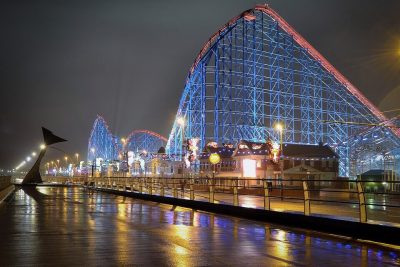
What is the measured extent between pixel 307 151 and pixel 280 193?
19533 millimetres

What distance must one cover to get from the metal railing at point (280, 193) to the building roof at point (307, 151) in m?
3.40

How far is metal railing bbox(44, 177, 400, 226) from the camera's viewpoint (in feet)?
57.0

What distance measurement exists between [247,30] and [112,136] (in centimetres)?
6757

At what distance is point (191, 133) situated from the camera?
62.0 m

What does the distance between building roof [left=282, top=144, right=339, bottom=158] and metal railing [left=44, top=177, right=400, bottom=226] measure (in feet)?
11.2

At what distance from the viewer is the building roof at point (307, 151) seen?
164 feet

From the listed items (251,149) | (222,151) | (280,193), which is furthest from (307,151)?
(280,193)

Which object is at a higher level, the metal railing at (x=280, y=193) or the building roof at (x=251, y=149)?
the building roof at (x=251, y=149)

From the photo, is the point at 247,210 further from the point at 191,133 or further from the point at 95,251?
the point at 191,133

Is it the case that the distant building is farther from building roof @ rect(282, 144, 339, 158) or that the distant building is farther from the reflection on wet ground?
the reflection on wet ground

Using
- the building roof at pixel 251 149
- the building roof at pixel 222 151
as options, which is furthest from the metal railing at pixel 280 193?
the building roof at pixel 222 151

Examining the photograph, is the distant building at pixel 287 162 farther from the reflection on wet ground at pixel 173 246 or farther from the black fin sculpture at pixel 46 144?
the reflection on wet ground at pixel 173 246

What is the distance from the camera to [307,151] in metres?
51.5

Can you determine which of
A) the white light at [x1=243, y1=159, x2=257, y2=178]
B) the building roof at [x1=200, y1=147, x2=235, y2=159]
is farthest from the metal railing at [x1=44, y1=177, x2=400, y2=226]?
the building roof at [x1=200, y1=147, x2=235, y2=159]
